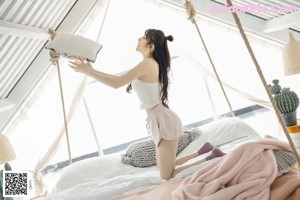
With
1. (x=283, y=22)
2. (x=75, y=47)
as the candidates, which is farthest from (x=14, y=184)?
(x=283, y=22)

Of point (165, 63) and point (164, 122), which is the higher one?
point (165, 63)

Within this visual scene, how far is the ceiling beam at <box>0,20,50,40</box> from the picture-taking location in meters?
2.51

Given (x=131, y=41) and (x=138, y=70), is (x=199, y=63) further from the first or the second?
(x=138, y=70)

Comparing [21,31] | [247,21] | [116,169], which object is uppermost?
[21,31]

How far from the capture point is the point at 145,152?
2686 millimetres

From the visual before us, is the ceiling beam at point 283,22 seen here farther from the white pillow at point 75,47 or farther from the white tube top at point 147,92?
the white pillow at point 75,47

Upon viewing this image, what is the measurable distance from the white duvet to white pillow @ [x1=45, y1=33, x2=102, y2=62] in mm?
879

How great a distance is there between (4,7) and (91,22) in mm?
1280

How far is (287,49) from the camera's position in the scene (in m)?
2.64

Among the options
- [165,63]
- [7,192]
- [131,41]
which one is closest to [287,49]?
[165,63]

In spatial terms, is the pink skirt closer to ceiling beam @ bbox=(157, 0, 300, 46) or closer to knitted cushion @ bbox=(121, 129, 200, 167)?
knitted cushion @ bbox=(121, 129, 200, 167)

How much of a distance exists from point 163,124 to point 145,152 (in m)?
0.63

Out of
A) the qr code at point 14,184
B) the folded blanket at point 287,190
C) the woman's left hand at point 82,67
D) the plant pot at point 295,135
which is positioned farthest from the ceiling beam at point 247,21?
the qr code at point 14,184

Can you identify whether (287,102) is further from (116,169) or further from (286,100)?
(116,169)
